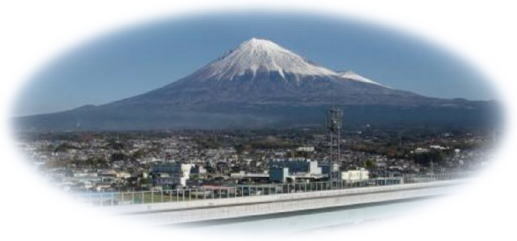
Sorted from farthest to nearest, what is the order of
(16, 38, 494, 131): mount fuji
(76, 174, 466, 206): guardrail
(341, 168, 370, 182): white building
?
(16, 38, 494, 131): mount fuji → (341, 168, 370, 182): white building → (76, 174, 466, 206): guardrail

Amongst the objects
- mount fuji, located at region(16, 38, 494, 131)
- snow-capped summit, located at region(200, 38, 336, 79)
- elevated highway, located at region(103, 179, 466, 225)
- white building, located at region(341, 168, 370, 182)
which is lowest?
elevated highway, located at region(103, 179, 466, 225)

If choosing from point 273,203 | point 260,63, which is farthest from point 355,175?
point 260,63

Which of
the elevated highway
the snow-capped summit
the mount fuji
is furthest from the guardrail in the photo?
the snow-capped summit

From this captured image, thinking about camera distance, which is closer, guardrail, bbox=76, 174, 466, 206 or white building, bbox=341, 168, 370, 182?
guardrail, bbox=76, 174, 466, 206

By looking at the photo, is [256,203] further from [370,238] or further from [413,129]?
[413,129]

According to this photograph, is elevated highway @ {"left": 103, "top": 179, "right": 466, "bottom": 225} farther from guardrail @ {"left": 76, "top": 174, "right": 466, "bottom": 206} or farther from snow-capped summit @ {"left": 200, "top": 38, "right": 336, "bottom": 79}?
snow-capped summit @ {"left": 200, "top": 38, "right": 336, "bottom": 79}

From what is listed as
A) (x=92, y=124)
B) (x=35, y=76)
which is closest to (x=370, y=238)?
(x=35, y=76)

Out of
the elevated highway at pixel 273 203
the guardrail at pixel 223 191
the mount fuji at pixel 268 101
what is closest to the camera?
the elevated highway at pixel 273 203

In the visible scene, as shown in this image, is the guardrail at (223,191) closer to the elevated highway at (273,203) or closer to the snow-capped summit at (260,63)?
the elevated highway at (273,203)

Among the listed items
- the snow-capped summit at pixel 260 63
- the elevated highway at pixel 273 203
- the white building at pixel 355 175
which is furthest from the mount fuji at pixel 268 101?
the elevated highway at pixel 273 203
